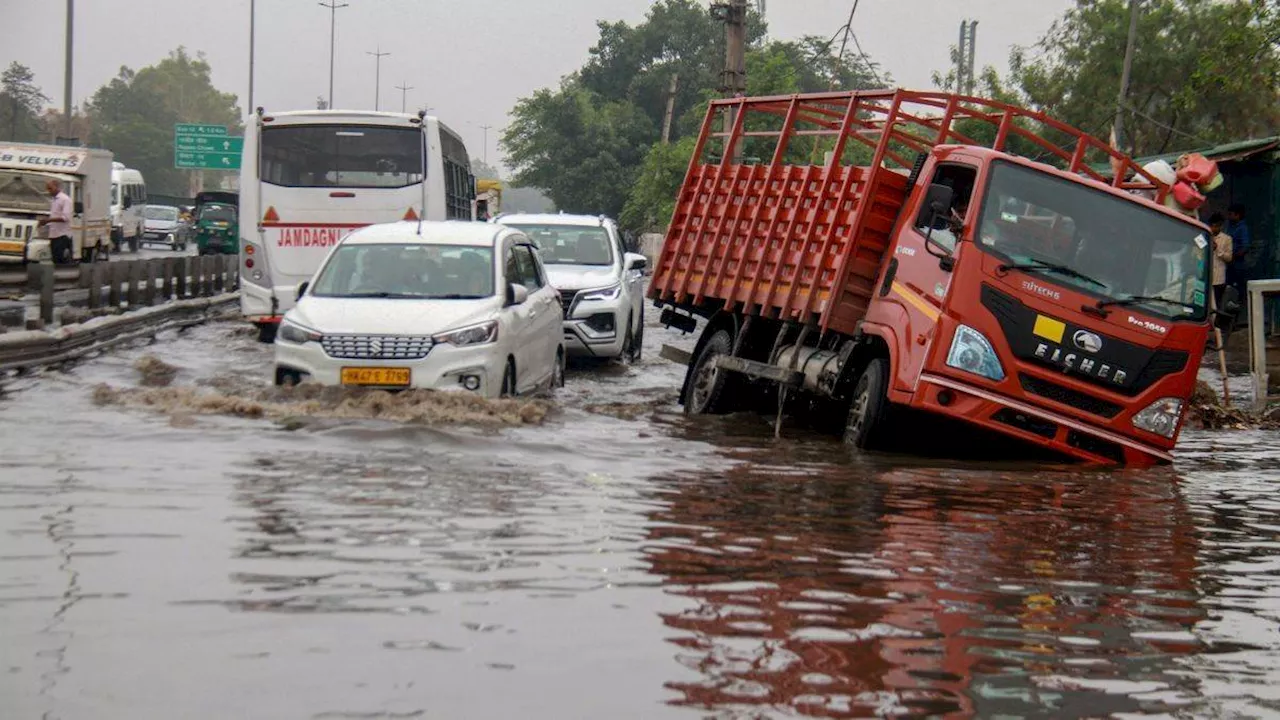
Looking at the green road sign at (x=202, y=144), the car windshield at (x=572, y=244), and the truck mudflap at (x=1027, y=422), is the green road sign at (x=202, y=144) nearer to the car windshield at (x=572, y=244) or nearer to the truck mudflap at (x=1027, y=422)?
the car windshield at (x=572, y=244)

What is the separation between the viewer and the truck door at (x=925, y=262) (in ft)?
36.4

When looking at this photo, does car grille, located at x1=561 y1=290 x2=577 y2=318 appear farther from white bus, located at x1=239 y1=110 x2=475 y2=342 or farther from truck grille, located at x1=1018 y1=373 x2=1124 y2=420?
truck grille, located at x1=1018 y1=373 x2=1124 y2=420

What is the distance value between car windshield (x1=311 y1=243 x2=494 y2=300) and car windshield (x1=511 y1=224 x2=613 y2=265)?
227 inches

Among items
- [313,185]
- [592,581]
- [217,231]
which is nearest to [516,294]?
[592,581]

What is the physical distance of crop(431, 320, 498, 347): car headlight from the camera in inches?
487

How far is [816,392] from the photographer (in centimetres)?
1311

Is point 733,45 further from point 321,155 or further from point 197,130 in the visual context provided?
point 197,130

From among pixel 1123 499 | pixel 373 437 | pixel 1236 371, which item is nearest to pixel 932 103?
pixel 1123 499

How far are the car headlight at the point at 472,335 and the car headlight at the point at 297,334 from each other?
879mm

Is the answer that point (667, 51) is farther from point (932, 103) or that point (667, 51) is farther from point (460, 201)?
point (932, 103)

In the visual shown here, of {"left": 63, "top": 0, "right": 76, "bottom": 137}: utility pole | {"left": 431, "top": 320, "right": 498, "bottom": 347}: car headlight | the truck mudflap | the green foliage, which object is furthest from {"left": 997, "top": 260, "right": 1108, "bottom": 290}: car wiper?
the green foliage

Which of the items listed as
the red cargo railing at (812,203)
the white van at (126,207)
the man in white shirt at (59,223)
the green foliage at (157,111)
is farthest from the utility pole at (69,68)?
the green foliage at (157,111)

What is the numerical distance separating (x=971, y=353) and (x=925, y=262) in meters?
0.83

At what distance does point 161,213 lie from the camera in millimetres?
65562
